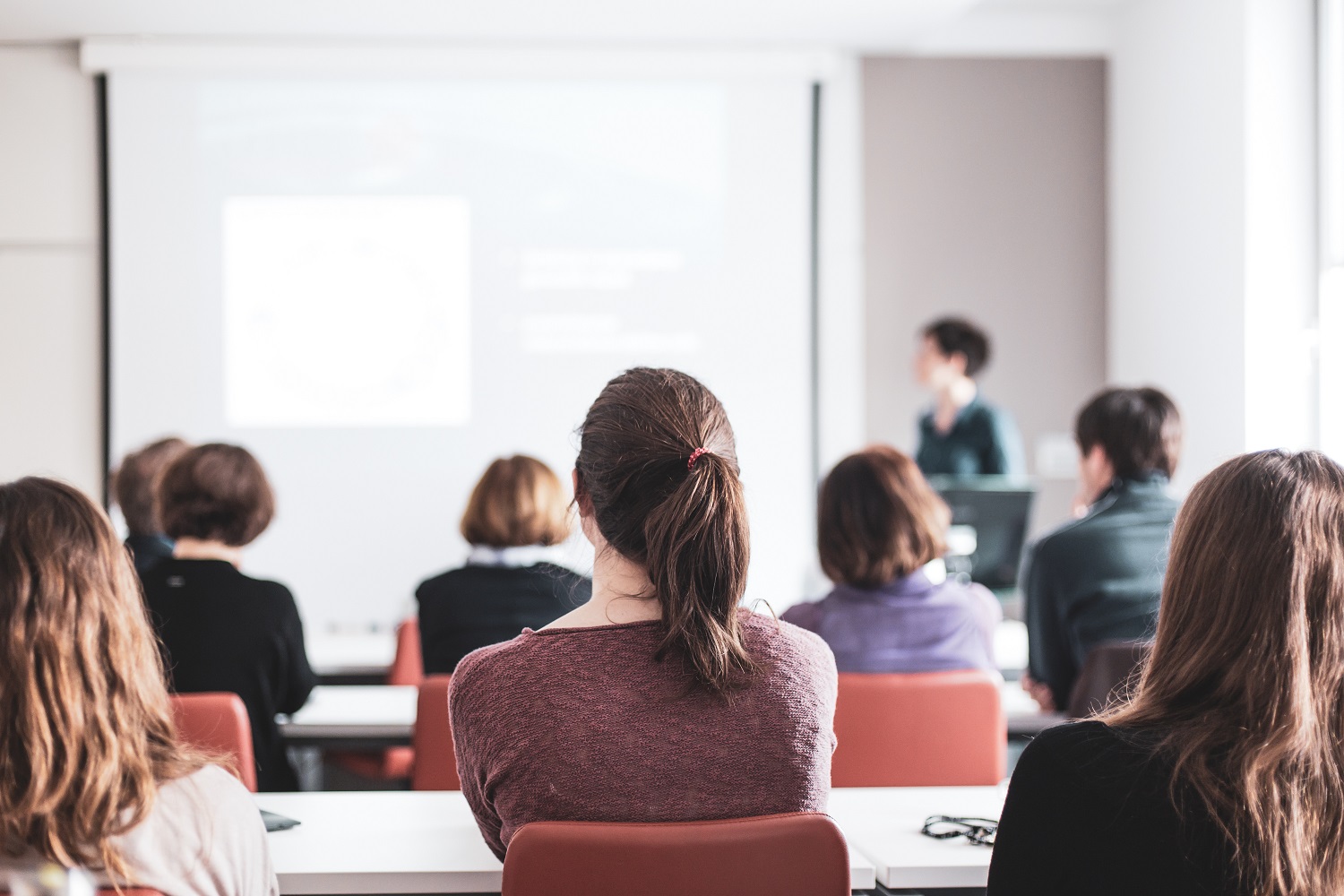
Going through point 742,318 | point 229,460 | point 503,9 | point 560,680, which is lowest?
point 560,680

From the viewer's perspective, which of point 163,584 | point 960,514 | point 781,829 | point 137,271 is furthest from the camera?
point 137,271

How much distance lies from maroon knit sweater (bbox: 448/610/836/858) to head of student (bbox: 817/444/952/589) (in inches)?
41.1

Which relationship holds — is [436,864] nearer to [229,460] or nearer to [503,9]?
[229,460]

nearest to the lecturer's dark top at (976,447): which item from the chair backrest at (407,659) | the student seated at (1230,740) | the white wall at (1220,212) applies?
the white wall at (1220,212)

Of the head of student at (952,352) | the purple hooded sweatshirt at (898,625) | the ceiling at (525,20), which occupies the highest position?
the ceiling at (525,20)

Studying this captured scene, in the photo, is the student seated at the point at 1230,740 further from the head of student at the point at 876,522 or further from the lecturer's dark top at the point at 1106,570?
the lecturer's dark top at the point at 1106,570

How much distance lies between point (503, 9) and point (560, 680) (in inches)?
149

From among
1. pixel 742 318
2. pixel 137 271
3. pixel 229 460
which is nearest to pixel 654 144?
pixel 742 318

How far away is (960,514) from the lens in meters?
3.69

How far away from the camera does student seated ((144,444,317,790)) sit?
2467mm

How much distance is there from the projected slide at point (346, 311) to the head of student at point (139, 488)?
1.81 meters

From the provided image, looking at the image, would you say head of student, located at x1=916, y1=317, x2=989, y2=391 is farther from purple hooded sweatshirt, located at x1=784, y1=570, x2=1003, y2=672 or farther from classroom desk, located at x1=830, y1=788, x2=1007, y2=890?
classroom desk, located at x1=830, y1=788, x2=1007, y2=890

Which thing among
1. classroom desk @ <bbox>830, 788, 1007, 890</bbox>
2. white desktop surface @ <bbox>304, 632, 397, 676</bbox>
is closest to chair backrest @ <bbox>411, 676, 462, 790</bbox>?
classroom desk @ <bbox>830, 788, 1007, 890</bbox>

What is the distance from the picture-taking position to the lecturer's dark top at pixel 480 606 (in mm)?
2660
